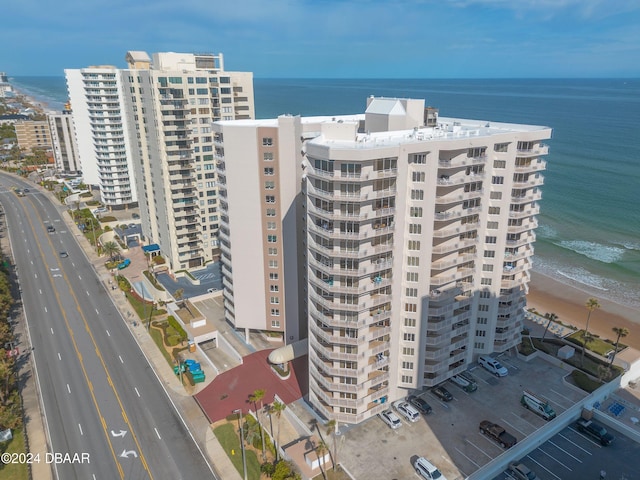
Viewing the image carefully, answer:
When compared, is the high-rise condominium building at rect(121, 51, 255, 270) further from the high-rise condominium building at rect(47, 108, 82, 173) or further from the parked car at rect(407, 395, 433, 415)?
the high-rise condominium building at rect(47, 108, 82, 173)

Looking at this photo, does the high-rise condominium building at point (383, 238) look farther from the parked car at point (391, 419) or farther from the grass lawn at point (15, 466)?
the grass lawn at point (15, 466)

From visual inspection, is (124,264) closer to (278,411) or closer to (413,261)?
(278,411)

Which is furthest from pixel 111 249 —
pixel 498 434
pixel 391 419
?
pixel 498 434

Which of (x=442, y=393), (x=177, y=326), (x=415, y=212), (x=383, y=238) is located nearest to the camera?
(x=383, y=238)

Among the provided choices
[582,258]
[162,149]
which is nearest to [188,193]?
[162,149]

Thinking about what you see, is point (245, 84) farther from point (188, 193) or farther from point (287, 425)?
point (287, 425)

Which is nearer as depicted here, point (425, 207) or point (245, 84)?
point (425, 207)

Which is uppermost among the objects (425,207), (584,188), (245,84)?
(245,84)

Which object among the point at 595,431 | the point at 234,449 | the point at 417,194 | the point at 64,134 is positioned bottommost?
the point at 234,449
